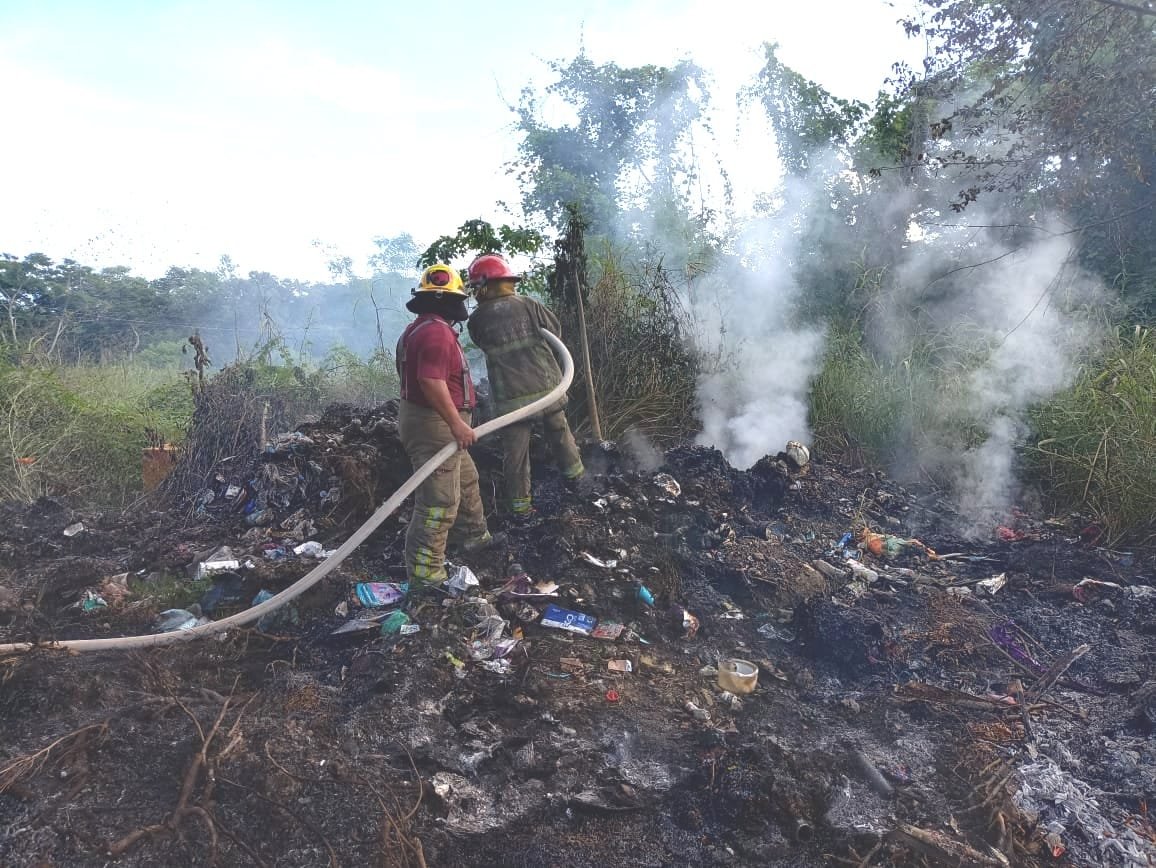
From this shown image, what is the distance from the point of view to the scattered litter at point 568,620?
3785 mm

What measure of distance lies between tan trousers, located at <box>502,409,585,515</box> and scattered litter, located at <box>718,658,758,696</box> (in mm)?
2367

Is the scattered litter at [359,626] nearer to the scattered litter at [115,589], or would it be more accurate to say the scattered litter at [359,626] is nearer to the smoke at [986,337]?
the scattered litter at [115,589]

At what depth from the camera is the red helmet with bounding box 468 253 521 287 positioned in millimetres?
→ 5211

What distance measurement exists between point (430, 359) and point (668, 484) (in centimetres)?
245

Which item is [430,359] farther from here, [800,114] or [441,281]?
[800,114]

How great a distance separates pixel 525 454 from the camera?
5324 mm

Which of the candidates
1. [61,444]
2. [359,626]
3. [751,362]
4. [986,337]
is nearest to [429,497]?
[359,626]

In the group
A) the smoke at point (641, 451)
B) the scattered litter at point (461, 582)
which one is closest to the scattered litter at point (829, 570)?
the smoke at point (641, 451)

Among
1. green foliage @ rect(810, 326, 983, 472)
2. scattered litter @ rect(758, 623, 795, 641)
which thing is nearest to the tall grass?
scattered litter @ rect(758, 623, 795, 641)

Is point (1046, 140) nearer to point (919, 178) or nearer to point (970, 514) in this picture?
point (919, 178)

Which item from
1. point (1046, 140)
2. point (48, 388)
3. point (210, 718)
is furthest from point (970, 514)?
point (48, 388)

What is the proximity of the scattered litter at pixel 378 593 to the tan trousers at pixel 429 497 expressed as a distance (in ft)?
0.44

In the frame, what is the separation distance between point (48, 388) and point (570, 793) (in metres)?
8.01

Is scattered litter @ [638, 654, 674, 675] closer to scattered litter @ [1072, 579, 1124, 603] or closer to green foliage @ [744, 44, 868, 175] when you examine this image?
scattered litter @ [1072, 579, 1124, 603]
